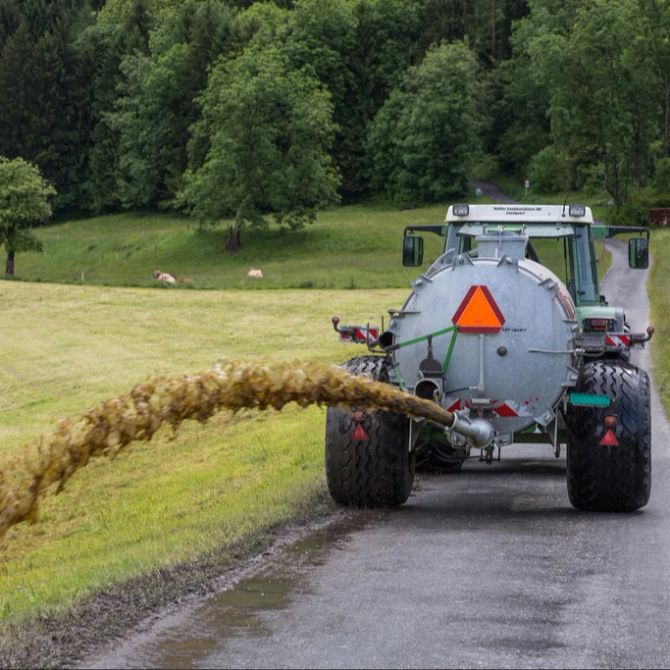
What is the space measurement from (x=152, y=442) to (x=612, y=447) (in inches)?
492

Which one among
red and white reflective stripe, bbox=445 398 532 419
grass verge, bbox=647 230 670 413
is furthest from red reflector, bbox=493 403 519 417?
grass verge, bbox=647 230 670 413

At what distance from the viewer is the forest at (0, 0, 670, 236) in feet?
319

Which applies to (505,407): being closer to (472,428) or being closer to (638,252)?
(472,428)

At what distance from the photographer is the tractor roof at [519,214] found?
15242 mm

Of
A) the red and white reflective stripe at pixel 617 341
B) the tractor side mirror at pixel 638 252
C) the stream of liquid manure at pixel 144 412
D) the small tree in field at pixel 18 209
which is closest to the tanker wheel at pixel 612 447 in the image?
the red and white reflective stripe at pixel 617 341

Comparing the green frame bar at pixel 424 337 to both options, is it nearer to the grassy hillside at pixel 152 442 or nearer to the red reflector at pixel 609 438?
the red reflector at pixel 609 438

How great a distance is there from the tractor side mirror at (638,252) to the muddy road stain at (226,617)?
547 cm

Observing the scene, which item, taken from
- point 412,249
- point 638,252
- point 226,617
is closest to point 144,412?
point 226,617

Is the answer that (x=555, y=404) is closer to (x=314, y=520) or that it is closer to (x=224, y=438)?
(x=314, y=520)

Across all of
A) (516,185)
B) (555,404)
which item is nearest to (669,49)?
(516,185)

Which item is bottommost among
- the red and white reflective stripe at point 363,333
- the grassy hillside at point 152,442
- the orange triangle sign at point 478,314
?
the grassy hillside at point 152,442

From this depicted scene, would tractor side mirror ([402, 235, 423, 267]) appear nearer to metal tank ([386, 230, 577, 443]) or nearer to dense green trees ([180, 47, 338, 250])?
metal tank ([386, 230, 577, 443])

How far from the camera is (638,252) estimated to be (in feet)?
50.5

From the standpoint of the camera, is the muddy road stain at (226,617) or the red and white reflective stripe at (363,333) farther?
the red and white reflective stripe at (363,333)
